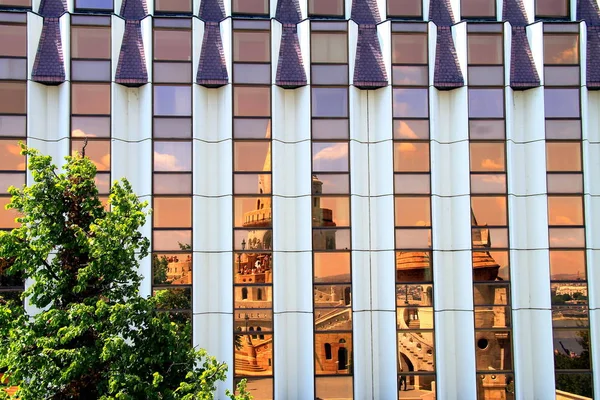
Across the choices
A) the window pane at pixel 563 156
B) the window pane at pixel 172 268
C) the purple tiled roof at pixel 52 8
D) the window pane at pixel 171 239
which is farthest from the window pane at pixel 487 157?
the purple tiled roof at pixel 52 8

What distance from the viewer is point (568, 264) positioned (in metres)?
19.8

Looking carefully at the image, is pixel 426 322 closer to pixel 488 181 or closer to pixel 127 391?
pixel 488 181

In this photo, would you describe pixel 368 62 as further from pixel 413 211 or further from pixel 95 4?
pixel 95 4

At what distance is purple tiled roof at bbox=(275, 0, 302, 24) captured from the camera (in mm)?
20594

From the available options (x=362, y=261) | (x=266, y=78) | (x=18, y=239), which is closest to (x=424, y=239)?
(x=362, y=261)

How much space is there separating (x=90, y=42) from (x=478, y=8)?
43.3 feet

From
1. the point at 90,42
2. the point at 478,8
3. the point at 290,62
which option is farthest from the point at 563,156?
the point at 90,42

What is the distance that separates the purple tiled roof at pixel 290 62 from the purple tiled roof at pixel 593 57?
31.4ft

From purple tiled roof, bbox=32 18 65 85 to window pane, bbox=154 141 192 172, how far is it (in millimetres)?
3796

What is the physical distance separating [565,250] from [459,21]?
845 cm

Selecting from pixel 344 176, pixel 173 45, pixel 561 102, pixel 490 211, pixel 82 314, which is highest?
pixel 173 45

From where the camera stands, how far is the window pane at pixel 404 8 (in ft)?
68.5

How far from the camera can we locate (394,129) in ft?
65.8

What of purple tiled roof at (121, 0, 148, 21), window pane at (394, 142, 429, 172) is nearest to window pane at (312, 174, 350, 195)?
window pane at (394, 142, 429, 172)
